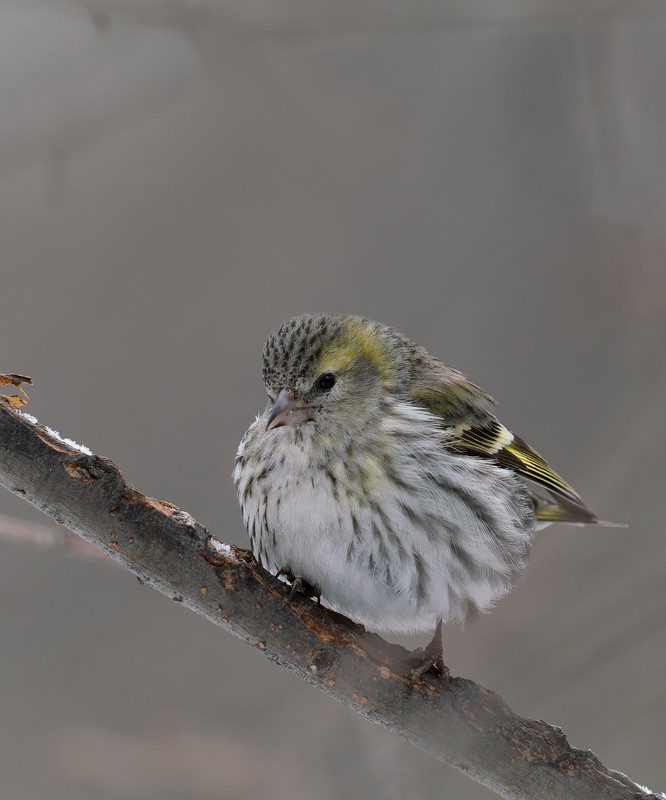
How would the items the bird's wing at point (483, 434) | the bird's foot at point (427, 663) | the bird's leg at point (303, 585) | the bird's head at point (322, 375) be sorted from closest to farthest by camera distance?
1. the bird's foot at point (427, 663)
2. the bird's leg at point (303, 585)
3. the bird's head at point (322, 375)
4. the bird's wing at point (483, 434)

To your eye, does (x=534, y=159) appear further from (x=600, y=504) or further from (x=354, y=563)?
(x=354, y=563)

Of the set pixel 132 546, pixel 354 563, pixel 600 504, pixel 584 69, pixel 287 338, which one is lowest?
pixel 132 546

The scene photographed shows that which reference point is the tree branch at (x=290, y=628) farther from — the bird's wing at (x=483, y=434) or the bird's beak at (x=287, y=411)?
the bird's wing at (x=483, y=434)

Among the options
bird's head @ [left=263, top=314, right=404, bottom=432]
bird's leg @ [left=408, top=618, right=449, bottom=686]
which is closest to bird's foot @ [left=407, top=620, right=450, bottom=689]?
bird's leg @ [left=408, top=618, right=449, bottom=686]

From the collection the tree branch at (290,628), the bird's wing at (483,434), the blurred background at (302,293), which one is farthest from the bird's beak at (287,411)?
the blurred background at (302,293)

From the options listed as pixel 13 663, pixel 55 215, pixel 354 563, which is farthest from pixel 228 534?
pixel 55 215
